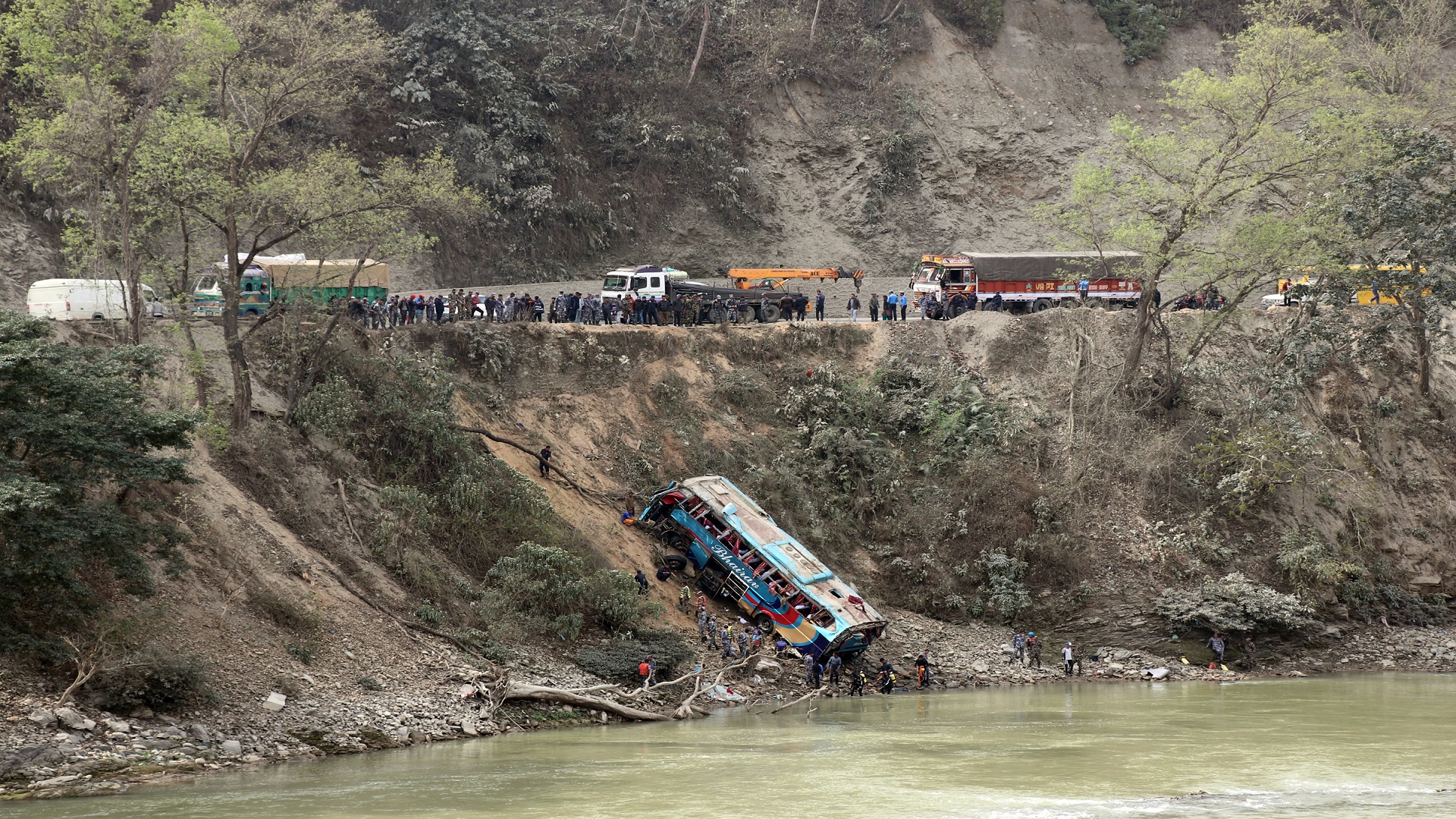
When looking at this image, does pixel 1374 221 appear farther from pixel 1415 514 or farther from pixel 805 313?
pixel 805 313

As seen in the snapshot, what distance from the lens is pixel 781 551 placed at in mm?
30906

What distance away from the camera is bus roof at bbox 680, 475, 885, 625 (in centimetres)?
2984

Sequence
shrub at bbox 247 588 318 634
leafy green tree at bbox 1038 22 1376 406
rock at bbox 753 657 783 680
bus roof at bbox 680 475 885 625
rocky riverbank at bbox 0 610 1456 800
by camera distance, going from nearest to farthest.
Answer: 1. rocky riverbank at bbox 0 610 1456 800
2. shrub at bbox 247 588 318 634
3. rock at bbox 753 657 783 680
4. bus roof at bbox 680 475 885 625
5. leafy green tree at bbox 1038 22 1376 406

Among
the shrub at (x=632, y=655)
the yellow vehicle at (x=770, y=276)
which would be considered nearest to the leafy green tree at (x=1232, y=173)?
the yellow vehicle at (x=770, y=276)

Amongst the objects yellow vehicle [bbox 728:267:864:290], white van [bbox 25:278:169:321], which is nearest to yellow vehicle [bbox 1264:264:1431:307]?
yellow vehicle [bbox 728:267:864:290]

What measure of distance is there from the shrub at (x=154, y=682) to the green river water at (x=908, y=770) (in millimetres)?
1910

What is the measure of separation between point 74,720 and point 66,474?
3922mm

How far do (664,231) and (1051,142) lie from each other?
20.8m

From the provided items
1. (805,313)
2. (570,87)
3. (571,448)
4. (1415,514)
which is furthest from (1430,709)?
(570,87)

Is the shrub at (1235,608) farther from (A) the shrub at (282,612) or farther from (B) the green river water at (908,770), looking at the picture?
(A) the shrub at (282,612)

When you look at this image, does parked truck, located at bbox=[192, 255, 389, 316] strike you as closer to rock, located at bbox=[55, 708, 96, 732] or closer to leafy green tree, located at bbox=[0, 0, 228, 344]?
leafy green tree, located at bbox=[0, 0, 228, 344]

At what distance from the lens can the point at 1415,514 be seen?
39469 mm

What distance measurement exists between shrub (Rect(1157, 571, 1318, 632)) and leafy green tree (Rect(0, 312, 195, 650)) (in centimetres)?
2521

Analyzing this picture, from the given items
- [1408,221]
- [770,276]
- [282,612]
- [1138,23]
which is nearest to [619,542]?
[282,612]
